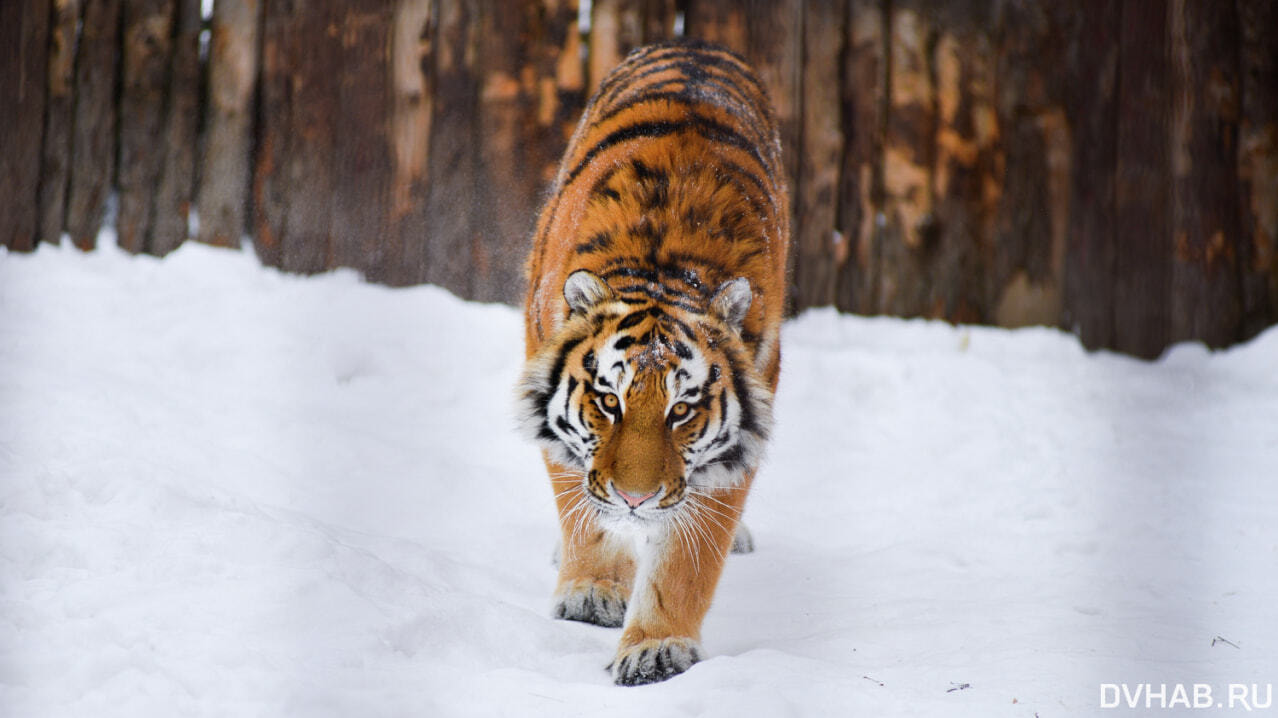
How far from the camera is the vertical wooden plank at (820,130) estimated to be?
5.07 meters

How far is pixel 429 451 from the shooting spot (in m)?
4.07

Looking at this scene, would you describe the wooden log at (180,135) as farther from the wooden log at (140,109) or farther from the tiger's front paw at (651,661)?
the tiger's front paw at (651,661)

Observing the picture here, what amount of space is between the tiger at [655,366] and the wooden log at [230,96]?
6.47 ft

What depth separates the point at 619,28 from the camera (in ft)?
16.2

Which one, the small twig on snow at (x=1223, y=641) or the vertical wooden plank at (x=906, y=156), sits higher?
the vertical wooden plank at (x=906, y=156)

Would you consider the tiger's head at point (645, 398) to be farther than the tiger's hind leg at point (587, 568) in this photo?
No

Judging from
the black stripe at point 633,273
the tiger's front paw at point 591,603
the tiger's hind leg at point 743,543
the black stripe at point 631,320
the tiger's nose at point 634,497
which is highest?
the black stripe at point 633,273

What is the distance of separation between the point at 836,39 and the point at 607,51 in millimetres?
1040

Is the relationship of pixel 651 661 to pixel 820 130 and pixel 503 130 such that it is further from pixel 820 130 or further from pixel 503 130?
pixel 820 130

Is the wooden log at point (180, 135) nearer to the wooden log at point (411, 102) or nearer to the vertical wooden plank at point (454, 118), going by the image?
the wooden log at point (411, 102)

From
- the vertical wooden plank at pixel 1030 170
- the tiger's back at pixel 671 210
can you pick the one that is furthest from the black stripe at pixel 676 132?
the vertical wooden plank at pixel 1030 170

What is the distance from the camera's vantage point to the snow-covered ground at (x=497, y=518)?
2164mm

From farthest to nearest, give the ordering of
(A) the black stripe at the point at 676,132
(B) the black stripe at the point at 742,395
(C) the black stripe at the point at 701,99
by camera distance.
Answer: (C) the black stripe at the point at 701,99 → (A) the black stripe at the point at 676,132 → (B) the black stripe at the point at 742,395

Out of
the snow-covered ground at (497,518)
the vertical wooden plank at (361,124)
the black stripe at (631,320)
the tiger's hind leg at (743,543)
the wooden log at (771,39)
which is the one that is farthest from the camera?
the wooden log at (771,39)
